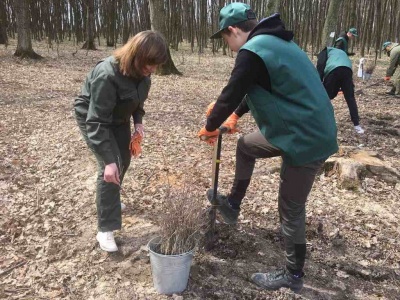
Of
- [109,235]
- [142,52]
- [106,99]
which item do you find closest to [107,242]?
[109,235]

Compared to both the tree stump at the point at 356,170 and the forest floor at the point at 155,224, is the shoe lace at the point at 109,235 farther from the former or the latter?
the tree stump at the point at 356,170

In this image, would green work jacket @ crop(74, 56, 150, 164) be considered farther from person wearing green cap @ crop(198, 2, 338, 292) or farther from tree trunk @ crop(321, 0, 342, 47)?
tree trunk @ crop(321, 0, 342, 47)

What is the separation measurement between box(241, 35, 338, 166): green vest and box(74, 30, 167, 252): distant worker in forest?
2.10 ft

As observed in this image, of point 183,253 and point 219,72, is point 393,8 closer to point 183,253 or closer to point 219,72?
point 219,72

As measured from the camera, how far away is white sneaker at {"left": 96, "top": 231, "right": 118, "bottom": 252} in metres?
2.72

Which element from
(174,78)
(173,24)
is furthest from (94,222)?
(173,24)

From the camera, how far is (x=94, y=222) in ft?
10.4

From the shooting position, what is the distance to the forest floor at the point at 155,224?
254 cm

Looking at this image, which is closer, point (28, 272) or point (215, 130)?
point (215, 130)

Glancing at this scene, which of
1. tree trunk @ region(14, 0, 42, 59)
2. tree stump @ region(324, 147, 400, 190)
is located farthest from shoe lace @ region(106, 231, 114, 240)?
tree trunk @ region(14, 0, 42, 59)

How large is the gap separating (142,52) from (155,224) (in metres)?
1.45

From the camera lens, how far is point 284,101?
2062mm

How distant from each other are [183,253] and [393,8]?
70.9 feet

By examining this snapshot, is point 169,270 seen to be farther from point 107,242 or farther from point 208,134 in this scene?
point 208,134
